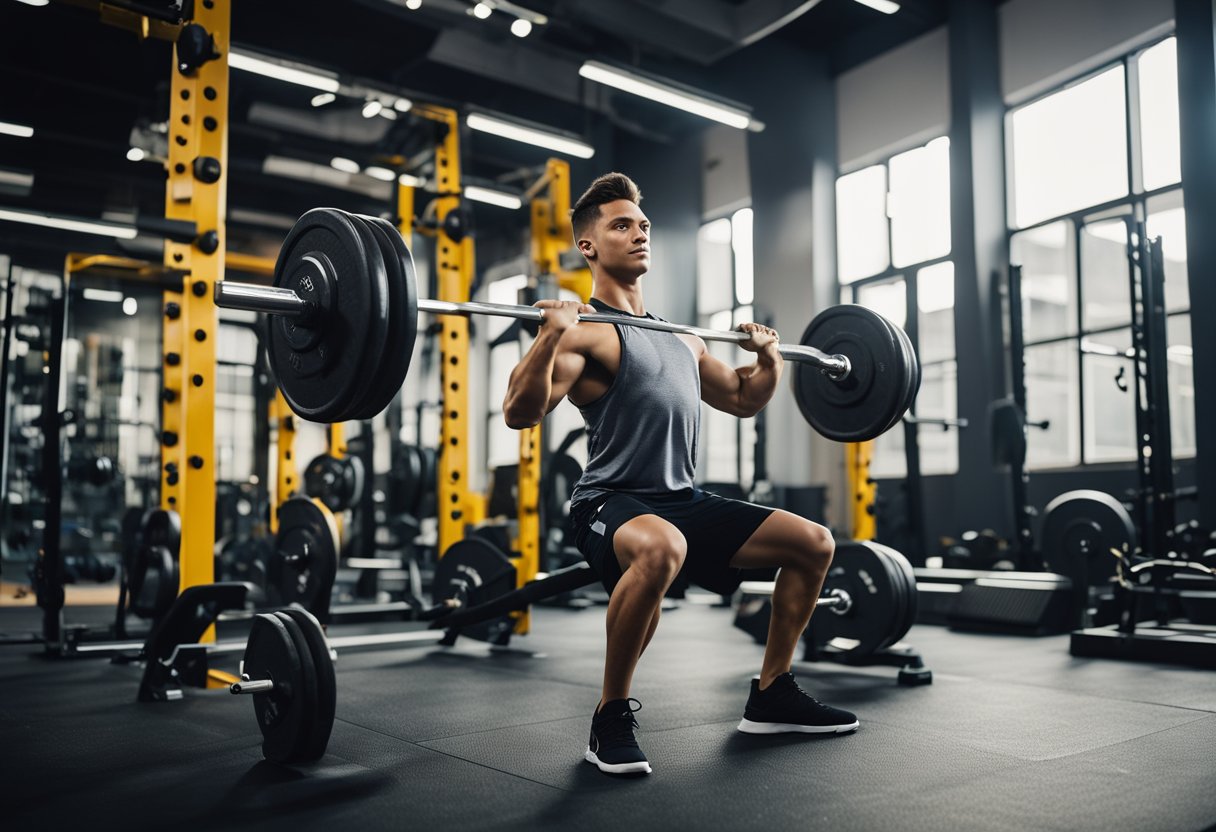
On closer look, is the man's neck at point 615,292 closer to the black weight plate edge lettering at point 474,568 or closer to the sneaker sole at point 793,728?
the sneaker sole at point 793,728

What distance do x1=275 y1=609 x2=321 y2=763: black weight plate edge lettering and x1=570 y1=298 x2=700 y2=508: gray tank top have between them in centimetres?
63

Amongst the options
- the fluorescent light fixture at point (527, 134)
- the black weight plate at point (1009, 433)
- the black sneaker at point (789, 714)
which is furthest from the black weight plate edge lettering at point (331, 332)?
the black weight plate at point (1009, 433)

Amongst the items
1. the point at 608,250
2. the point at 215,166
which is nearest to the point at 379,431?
the point at 215,166

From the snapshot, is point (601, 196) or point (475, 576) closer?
point (601, 196)

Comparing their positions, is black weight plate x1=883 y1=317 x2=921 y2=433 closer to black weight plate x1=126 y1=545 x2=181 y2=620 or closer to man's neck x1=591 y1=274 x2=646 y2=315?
man's neck x1=591 y1=274 x2=646 y2=315

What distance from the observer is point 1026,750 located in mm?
2148

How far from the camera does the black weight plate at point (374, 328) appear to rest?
1.71m

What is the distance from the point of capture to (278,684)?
207cm

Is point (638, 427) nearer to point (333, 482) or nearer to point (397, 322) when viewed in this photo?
point (397, 322)

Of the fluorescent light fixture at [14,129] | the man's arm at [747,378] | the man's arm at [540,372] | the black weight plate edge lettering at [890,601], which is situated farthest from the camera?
the fluorescent light fixture at [14,129]

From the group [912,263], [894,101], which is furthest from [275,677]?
[894,101]

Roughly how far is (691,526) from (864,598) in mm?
1337

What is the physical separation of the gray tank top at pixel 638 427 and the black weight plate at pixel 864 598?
1.14 meters

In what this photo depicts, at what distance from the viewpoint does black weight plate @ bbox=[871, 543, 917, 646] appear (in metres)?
3.16
